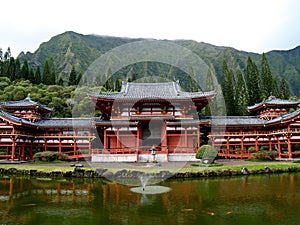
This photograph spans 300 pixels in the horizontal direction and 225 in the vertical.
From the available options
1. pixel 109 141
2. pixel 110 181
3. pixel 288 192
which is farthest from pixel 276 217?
pixel 109 141

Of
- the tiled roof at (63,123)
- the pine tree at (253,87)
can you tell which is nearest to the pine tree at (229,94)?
the pine tree at (253,87)

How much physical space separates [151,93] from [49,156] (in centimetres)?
1343

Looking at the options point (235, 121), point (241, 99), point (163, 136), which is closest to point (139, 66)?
point (241, 99)

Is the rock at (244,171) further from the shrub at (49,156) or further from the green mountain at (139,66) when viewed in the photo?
→ the green mountain at (139,66)

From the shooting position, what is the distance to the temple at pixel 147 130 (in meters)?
25.4

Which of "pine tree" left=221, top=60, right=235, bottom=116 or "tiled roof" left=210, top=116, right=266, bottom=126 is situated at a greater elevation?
"pine tree" left=221, top=60, right=235, bottom=116

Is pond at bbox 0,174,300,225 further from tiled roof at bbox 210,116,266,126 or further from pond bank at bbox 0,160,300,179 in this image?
tiled roof at bbox 210,116,266,126

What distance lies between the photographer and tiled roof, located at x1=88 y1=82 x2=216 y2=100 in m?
26.4

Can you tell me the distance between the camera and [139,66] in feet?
416

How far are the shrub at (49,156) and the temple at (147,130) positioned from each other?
1.37 m

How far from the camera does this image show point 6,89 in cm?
4800

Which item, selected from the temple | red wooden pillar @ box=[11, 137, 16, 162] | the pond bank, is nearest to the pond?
the pond bank

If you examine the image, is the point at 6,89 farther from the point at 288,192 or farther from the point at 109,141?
the point at 288,192

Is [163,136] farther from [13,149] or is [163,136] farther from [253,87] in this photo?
[253,87]
